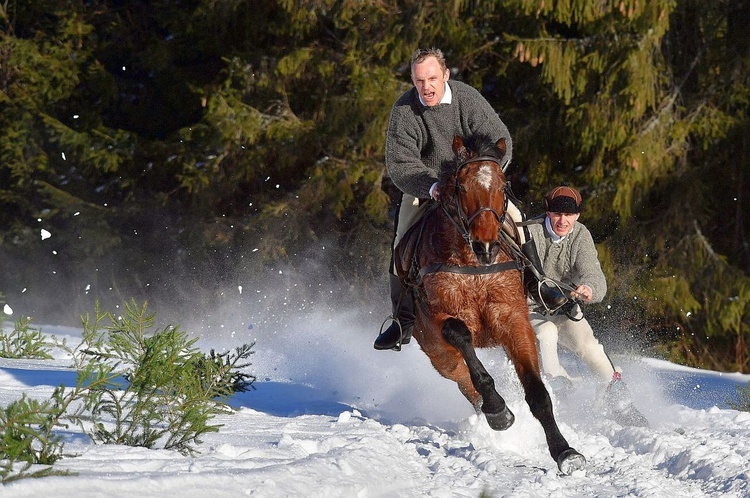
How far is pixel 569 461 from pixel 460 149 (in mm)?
1878

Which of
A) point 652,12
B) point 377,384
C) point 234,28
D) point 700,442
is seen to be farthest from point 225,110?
point 700,442

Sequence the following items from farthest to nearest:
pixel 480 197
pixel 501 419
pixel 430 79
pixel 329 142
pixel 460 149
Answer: pixel 329 142, pixel 430 79, pixel 460 149, pixel 501 419, pixel 480 197

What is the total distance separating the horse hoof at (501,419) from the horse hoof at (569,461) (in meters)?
0.51

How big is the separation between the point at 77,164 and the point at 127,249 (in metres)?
2.13

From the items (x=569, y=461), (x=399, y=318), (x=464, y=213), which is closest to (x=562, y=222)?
(x=399, y=318)

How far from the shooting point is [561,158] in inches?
553

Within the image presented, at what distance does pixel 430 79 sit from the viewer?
653cm

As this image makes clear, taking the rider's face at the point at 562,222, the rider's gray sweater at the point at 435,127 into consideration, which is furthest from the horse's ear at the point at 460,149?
the rider's face at the point at 562,222

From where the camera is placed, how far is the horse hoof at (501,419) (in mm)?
5902

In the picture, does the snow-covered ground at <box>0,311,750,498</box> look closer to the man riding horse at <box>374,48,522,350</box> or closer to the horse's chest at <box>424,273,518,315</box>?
the horse's chest at <box>424,273,518,315</box>

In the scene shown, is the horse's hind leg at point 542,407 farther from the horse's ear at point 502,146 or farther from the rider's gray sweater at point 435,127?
the rider's gray sweater at point 435,127

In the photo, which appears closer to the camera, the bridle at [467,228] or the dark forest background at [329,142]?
the bridle at [467,228]

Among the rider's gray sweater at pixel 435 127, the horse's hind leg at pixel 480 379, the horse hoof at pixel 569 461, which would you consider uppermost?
the rider's gray sweater at pixel 435 127

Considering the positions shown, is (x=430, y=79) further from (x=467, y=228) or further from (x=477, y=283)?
(x=477, y=283)
